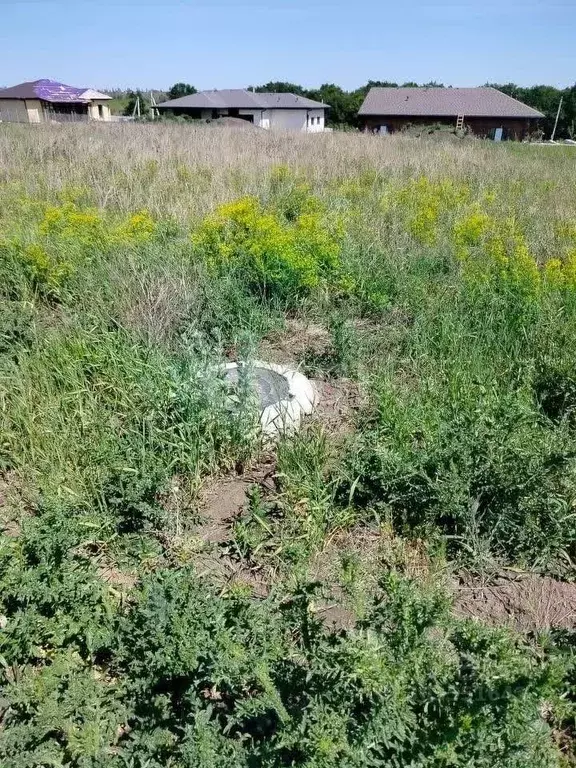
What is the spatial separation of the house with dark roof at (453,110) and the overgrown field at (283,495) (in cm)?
4082

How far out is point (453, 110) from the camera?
42.3 metres

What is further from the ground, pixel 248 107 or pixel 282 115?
pixel 248 107

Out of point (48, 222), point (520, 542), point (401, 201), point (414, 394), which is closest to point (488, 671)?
point (520, 542)

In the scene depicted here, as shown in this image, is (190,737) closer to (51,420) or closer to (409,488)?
(409,488)

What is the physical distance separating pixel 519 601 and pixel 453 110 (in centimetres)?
4686

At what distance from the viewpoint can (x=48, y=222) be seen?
536 centimetres

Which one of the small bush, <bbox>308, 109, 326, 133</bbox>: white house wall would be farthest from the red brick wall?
the small bush

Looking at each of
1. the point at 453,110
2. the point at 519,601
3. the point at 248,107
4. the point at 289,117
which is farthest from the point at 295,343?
the point at 289,117

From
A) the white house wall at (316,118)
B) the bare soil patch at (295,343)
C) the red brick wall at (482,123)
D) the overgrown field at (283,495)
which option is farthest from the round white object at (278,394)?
the white house wall at (316,118)

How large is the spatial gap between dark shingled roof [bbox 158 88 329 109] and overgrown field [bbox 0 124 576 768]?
1731 inches

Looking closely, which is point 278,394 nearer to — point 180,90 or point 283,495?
point 283,495

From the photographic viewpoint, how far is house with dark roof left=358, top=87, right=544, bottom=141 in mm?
41438

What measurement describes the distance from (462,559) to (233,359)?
2.21m

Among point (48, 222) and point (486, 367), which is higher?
point (48, 222)
